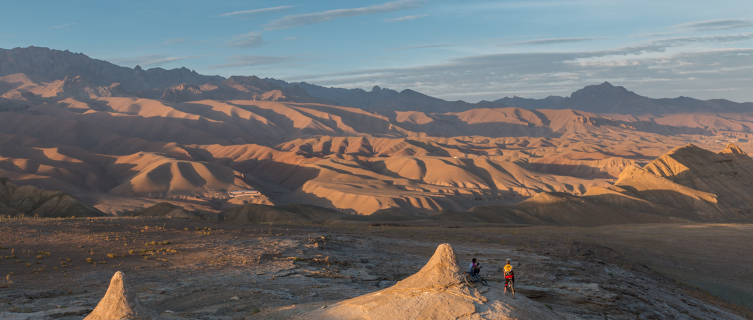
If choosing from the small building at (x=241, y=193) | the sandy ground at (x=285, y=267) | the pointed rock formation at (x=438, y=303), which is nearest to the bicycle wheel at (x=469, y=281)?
the pointed rock formation at (x=438, y=303)

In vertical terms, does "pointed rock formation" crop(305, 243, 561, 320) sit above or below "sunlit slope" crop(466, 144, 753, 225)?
above

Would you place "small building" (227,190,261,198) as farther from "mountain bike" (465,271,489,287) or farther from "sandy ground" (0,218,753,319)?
"mountain bike" (465,271,489,287)

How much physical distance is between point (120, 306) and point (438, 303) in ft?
22.2

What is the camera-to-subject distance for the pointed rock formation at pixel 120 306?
33.8ft

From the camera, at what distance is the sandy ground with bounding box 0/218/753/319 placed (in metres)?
16.4

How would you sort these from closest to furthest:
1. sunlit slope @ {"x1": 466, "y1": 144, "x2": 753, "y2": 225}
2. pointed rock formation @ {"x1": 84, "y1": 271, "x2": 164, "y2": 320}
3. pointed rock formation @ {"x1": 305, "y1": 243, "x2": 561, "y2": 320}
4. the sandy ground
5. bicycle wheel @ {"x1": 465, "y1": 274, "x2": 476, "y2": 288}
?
pointed rock formation @ {"x1": 84, "y1": 271, "x2": 164, "y2": 320}, pointed rock formation @ {"x1": 305, "y1": 243, "x2": 561, "y2": 320}, bicycle wheel @ {"x1": 465, "y1": 274, "x2": 476, "y2": 288}, the sandy ground, sunlit slope @ {"x1": 466, "y1": 144, "x2": 753, "y2": 225}

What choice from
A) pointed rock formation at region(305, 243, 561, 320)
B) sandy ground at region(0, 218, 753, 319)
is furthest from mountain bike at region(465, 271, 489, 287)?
sandy ground at region(0, 218, 753, 319)

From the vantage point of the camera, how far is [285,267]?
22.5 meters

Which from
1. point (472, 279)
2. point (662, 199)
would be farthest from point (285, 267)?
point (662, 199)

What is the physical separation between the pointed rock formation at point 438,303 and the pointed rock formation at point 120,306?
12.3ft

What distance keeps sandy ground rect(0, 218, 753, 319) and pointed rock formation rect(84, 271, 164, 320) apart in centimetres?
255

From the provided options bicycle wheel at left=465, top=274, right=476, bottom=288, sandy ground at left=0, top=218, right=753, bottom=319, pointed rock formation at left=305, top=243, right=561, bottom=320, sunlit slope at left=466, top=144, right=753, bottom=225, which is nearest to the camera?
pointed rock formation at left=305, top=243, right=561, bottom=320

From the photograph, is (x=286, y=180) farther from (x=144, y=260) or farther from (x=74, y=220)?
(x=144, y=260)

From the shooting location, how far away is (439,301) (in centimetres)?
1137
